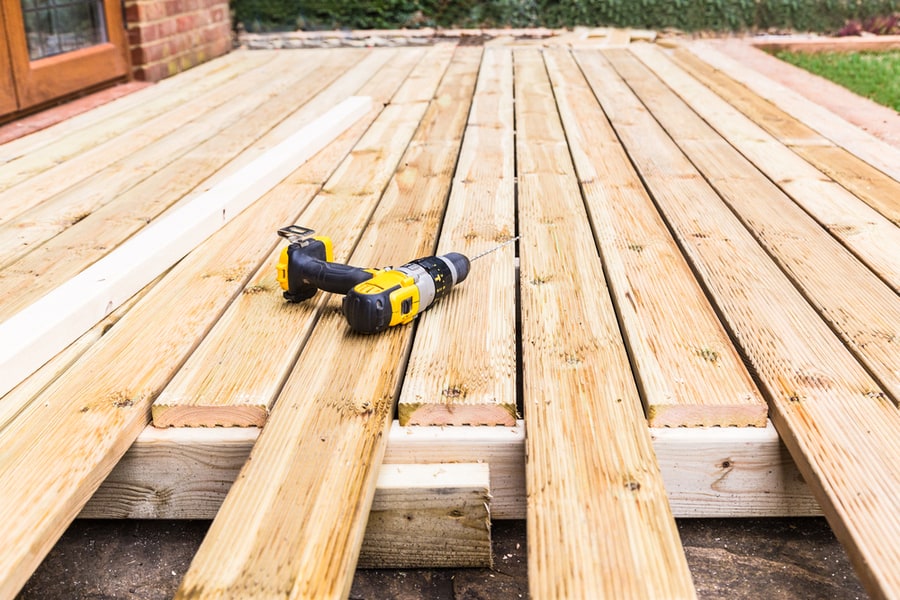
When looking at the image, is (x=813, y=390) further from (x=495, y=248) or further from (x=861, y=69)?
(x=861, y=69)

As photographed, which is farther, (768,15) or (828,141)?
(768,15)

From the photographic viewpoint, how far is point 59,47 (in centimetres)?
366

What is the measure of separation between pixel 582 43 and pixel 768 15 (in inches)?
74.4

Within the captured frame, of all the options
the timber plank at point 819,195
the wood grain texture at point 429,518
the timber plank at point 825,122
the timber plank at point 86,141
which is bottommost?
the wood grain texture at point 429,518

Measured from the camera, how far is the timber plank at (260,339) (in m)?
1.29

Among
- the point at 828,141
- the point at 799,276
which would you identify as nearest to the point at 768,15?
the point at 828,141

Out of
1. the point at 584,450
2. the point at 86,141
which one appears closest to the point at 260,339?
the point at 584,450

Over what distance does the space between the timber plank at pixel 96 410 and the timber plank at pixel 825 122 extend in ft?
6.48

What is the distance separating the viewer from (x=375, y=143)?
293cm

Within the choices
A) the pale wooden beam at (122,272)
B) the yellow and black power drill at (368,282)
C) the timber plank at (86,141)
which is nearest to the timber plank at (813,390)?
the yellow and black power drill at (368,282)

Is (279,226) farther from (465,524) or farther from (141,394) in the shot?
(465,524)

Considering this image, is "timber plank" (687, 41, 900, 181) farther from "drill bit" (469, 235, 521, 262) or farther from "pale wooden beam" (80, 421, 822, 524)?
"pale wooden beam" (80, 421, 822, 524)

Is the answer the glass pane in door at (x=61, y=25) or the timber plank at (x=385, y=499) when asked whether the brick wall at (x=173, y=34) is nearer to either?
the glass pane in door at (x=61, y=25)

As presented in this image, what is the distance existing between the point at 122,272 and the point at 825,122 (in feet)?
8.59
